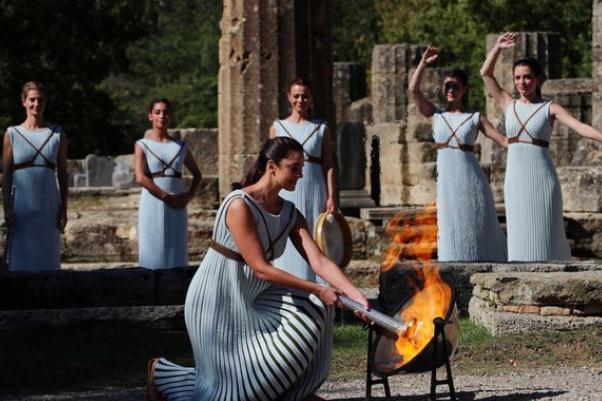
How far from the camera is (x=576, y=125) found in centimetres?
1189

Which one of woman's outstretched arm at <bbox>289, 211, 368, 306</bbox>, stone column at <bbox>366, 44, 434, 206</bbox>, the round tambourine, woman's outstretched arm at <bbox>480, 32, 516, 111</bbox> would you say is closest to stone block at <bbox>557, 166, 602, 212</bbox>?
stone column at <bbox>366, 44, 434, 206</bbox>

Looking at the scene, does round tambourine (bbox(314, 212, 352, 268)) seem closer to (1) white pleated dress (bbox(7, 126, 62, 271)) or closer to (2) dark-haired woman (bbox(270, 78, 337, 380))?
(2) dark-haired woman (bbox(270, 78, 337, 380))

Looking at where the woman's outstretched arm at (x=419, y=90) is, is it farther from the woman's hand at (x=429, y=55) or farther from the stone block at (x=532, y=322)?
the stone block at (x=532, y=322)

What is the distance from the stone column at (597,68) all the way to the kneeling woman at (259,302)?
1496 cm

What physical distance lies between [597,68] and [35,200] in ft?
40.3

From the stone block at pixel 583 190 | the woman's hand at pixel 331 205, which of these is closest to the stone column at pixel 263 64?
the stone block at pixel 583 190

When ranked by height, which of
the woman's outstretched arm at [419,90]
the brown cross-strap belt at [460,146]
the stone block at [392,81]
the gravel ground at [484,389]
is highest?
the stone block at [392,81]

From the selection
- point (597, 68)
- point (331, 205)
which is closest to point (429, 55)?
point (331, 205)

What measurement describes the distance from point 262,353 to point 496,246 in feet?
17.7

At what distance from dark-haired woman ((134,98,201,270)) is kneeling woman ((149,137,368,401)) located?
552 cm

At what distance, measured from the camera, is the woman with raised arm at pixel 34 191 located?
515 inches

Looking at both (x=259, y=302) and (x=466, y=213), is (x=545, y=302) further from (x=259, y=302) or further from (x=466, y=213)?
(x=259, y=302)

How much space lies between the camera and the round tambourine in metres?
11.7

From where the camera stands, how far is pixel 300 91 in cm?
1206
